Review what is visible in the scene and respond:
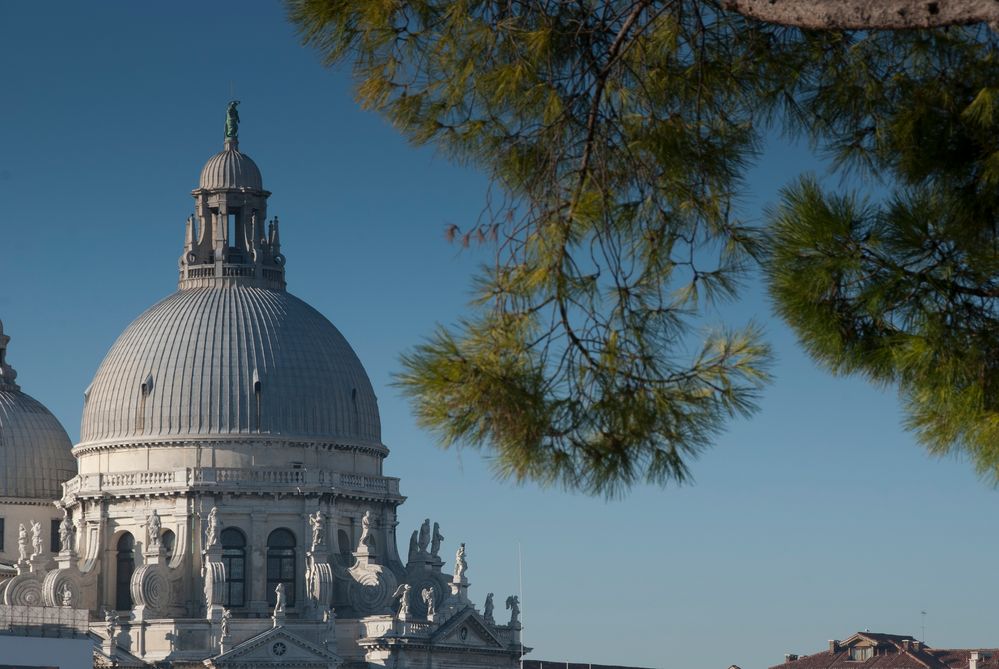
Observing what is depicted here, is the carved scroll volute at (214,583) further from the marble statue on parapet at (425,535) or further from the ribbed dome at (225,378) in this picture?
the marble statue on parapet at (425,535)

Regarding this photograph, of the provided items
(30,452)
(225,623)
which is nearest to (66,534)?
(30,452)

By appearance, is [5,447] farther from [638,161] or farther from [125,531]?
[638,161]

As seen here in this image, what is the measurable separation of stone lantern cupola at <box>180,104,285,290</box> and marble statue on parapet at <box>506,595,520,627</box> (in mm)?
17397

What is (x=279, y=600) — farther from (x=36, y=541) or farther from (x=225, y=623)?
(x=36, y=541)

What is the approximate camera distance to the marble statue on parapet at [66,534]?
9512 centimetres

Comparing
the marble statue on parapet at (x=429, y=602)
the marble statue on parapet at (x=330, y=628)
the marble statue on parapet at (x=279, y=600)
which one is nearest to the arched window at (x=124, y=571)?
the marble statue on parapet at (x=279, y=600)

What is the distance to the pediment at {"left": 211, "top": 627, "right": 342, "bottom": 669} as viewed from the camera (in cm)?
8719

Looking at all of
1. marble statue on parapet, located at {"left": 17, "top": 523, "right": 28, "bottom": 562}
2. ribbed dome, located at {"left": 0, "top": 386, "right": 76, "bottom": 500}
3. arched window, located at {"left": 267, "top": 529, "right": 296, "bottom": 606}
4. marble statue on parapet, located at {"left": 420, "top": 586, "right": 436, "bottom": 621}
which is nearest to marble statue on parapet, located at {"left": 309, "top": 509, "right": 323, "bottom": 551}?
arched window, located at {"left": 267, "top": 529, "right": 296, "bottom": 606}

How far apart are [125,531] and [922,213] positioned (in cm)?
7904

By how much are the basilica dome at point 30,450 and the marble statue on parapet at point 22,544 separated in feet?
8.71

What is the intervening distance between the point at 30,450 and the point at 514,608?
75.5ft

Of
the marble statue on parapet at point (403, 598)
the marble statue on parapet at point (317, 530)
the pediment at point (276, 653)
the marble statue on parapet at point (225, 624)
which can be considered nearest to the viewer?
the pediment at point (276, 653)

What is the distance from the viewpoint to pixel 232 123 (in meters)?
105

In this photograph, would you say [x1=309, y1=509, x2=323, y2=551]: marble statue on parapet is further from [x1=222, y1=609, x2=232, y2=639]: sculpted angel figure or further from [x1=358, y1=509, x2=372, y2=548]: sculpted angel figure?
[x1=222, y1=609, x2=232, y2=639]: sculpted angel figure
